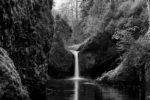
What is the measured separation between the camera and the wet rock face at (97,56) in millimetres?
28281

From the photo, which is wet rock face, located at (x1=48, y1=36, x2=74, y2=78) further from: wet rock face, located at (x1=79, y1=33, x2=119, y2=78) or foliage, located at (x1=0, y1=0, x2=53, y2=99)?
foliage, located at (x1=0, y1=0, x2=53, y2=99)

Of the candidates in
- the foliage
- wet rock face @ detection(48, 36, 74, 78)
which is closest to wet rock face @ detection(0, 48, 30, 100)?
the foliage

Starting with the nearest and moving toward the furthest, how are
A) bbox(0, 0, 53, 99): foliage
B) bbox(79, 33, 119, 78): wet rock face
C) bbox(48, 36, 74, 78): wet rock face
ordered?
bbox(0, 0, 53, 99): foliage < bbox(79, 33, 119, 78): wet rock face < bbox(48, 36, 74, 78): wet rock face

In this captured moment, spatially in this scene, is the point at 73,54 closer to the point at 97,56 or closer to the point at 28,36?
the point at 97,56

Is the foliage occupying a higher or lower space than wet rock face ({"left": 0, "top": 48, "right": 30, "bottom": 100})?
higher

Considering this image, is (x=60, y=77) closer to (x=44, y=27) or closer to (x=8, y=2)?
(x=44, y=27)

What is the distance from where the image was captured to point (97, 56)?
96.7ft

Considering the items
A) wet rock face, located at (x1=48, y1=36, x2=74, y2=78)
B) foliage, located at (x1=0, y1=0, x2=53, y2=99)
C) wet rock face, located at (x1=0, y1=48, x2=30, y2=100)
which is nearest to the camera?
wet rock face, located at (x1=0, y1=48, x2=30, y2=100)

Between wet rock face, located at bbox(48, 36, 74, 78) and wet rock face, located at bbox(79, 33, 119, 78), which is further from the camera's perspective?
wet rock face, located at bbox(48, 36, 74, 78)

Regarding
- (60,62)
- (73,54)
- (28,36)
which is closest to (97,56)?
(73,54)

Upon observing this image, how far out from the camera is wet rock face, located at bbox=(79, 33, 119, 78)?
1113 inches

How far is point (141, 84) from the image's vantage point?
20953mm

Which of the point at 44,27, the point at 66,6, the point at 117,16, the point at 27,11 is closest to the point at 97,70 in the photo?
the point at 117,16

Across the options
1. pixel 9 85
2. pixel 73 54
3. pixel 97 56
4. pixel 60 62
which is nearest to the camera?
pixel 9 85
